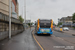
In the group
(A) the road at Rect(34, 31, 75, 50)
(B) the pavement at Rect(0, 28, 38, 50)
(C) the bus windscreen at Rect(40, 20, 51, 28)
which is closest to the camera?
(B) the pavement at Rect(0, 28, 38, 50)

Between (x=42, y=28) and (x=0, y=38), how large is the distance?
8685 mm

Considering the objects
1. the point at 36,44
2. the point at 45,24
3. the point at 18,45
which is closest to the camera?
the point at 18,45

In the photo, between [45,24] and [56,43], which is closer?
[56,43]

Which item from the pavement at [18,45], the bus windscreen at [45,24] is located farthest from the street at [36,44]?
the bus windscreen at [45,24]

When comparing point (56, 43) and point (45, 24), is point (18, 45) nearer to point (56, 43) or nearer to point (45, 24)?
point (56, 43)

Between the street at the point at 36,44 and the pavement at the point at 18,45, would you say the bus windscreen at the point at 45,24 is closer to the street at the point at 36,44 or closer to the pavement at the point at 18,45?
the street at the point at 36,44

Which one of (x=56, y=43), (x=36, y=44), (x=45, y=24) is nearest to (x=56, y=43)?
(x=56, y=43)

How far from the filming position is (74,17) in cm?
7969

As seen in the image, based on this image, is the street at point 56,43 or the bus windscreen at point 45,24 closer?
the street at point 56,43

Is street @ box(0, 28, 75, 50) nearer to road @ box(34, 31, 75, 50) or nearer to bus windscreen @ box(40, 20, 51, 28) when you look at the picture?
road @ box(34, 31, 75, 50)

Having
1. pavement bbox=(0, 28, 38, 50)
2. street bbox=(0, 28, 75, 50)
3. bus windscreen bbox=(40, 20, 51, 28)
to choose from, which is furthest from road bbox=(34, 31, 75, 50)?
bus windscreen bbox=(40, 20, 51, 28)

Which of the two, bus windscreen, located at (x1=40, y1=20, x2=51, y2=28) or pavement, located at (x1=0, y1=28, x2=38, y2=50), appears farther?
bus windscreen, located at (x1=40, y1=20, x2=51, y2=28)

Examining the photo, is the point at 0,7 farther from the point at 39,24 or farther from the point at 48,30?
the point at 48,30

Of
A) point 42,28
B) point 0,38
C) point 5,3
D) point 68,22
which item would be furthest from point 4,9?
point 68,22
